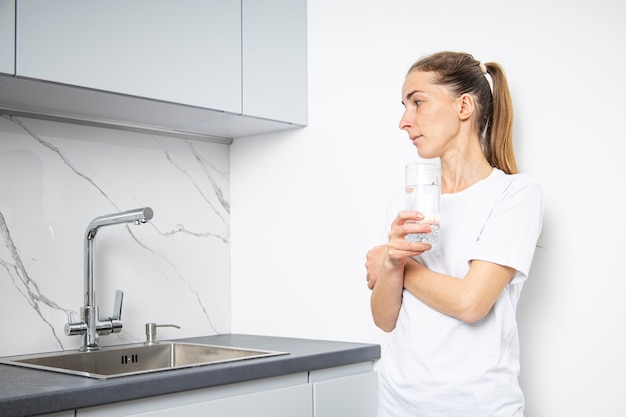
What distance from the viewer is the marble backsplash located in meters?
2.02

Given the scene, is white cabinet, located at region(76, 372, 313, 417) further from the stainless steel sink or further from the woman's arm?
the woman's arm

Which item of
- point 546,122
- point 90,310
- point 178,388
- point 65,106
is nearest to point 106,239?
point 90,310

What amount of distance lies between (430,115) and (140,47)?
2.75 ft

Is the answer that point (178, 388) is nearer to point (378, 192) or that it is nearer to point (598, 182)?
point (378, 192)

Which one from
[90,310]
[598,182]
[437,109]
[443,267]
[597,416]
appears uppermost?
[437,109]

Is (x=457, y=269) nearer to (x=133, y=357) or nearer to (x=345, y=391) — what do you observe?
(x=345, y=391)

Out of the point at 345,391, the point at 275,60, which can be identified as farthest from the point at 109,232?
the point at 345,391

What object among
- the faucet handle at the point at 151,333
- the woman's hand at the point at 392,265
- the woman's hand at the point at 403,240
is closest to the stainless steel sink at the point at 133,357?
the faucet handle at the point at 151,333

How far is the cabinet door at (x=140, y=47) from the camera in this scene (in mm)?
1722

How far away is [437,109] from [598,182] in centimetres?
44

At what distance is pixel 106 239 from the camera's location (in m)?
2.22

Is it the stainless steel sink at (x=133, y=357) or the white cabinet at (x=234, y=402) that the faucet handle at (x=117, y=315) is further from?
the white cabinet at (x=234, y=402)

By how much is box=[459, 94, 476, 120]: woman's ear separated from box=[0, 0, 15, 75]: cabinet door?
101 centimetres

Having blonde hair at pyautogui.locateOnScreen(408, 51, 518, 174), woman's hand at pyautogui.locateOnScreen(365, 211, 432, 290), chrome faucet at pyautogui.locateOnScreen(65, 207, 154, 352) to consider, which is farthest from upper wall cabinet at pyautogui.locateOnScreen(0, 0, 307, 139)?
woman's hand at pyautogui.locateOnScreen(365, 211, 432, 290)
